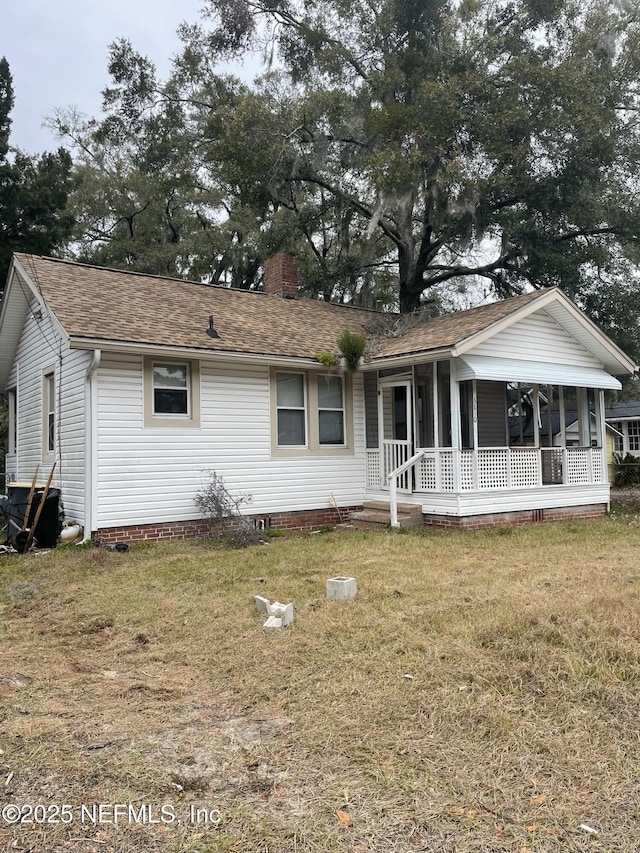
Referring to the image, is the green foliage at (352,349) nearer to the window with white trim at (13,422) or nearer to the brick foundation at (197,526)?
the brick foundation at (197,526)

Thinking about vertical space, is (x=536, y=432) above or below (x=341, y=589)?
above

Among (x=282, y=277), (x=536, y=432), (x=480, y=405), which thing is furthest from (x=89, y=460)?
(x=480, y=405)

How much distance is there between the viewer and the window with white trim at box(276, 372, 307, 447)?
11.8 metres

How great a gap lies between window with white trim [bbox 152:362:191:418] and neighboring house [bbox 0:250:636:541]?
25 millimetres

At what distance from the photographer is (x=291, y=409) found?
11.9 metres

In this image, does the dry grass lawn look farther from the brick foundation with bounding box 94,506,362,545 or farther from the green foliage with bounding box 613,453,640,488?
the green foliage with bounding box 613,453,640,488

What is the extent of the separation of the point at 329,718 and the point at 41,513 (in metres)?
7.65

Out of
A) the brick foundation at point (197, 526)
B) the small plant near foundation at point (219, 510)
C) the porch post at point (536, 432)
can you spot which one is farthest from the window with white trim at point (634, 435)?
the small plant near foundation at point (219, 510)

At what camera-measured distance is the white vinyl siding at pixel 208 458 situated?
9.70 meters

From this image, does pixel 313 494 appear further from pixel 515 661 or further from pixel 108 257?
pixel 108 257

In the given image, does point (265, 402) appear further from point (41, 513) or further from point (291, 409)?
point (41, 513)

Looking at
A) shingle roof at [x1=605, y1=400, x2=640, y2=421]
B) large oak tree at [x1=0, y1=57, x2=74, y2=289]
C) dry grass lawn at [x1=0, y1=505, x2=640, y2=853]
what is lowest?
dry grass lawn at [x1=0, y1=505, x2=640, y2=853]

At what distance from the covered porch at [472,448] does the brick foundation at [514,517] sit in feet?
0.24

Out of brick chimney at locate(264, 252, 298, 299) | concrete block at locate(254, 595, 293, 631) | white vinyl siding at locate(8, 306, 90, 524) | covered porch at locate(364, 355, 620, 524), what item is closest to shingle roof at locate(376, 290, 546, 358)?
covered porch at locate(364, 355, 620, 524)
